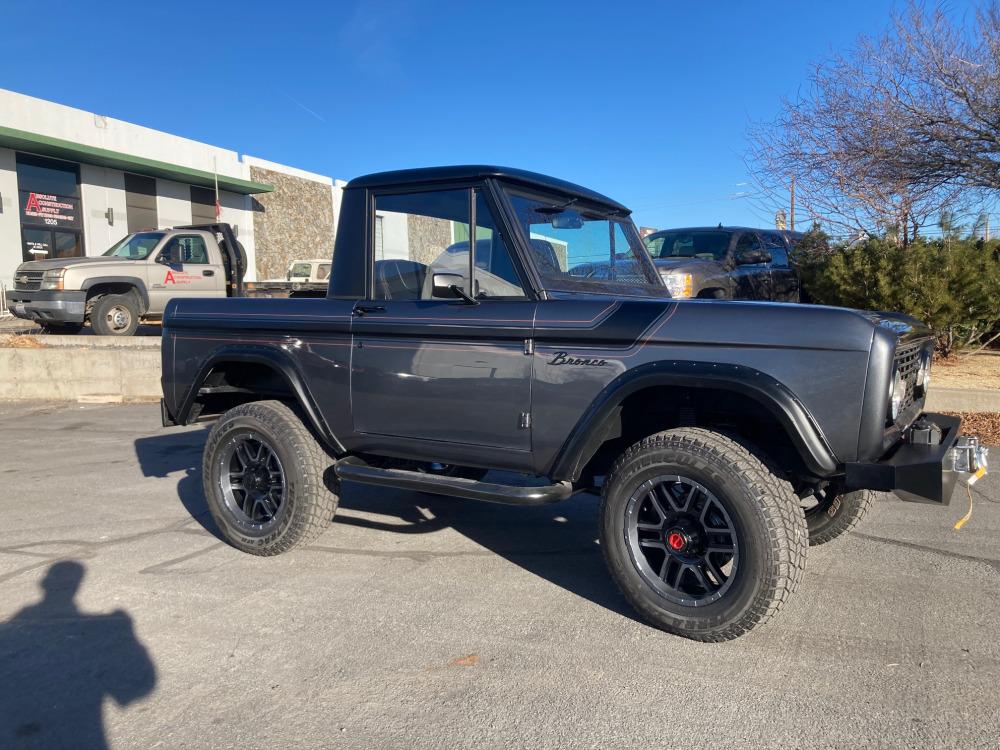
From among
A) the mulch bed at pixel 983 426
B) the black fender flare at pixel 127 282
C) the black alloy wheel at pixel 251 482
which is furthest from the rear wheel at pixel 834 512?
the black fender flare at pixel 127 282

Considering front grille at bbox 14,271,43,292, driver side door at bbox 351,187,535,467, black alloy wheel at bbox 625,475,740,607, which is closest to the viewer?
black alloy wheel at bbox 625,475,740,607

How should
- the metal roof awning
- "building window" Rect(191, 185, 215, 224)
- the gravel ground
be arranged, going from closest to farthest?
the gravel ground, the metal roof awning, "building window" Rect(191, 185, 215, 224)

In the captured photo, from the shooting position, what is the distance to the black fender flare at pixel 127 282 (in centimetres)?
1273

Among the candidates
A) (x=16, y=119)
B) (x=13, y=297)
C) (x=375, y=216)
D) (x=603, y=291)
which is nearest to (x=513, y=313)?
(x=603, y=291)

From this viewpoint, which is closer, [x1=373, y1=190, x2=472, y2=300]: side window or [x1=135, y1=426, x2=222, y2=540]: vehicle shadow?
[x1=373, y1=190, x2=472, y2=300]: side window

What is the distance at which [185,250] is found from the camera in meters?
14.0

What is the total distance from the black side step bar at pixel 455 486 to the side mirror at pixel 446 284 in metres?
0.91

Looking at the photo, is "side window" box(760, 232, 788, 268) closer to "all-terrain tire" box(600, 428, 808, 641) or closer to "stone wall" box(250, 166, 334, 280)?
"all-terrain tire" box(600, 428, 808, 641)

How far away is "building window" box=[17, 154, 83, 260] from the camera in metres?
20.7

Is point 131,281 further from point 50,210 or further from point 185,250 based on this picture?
point 50,210

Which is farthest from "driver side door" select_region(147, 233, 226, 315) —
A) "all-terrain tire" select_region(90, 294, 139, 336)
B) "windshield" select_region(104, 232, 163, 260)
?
"all-terrain tire" select_region(90, 294, 139, 336)

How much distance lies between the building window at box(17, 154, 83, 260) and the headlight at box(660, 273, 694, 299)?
18.9 m

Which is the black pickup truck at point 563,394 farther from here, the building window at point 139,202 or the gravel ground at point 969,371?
the building window at point 139,202

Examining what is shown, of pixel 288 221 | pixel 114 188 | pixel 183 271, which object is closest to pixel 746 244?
pixel 183 271
